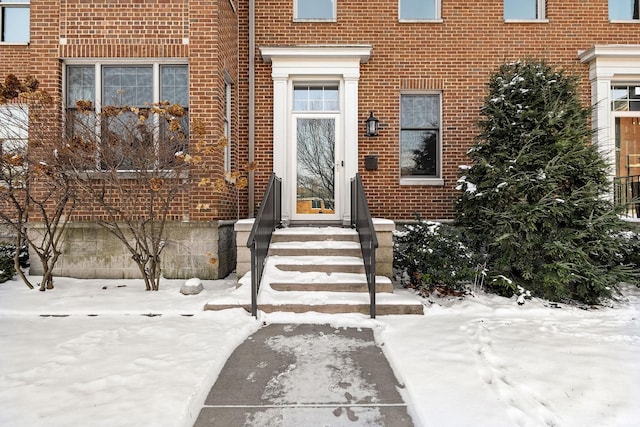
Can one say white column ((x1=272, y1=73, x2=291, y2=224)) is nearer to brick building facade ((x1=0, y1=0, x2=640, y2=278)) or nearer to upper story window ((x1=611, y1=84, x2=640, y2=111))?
brick building facade ((x1=0, y1=0, x2=640, y2=278))

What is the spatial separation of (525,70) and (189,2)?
5.32m

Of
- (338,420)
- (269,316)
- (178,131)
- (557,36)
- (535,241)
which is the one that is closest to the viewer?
(338,420)

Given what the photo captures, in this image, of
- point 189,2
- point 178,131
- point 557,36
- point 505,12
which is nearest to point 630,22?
point 557,36

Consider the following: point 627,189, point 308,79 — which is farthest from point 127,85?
point 627,189

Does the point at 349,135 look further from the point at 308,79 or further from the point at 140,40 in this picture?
the point at 140,40

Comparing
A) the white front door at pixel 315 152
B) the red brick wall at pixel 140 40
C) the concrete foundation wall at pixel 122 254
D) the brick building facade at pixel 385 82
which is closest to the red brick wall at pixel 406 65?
the brick building facade at pixel 385 82

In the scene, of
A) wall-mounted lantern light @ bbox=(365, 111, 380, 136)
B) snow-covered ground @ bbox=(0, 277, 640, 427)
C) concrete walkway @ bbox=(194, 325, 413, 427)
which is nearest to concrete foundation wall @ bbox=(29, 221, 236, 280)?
snow-covered ground @ bbox=(0, 277, 640, 427)

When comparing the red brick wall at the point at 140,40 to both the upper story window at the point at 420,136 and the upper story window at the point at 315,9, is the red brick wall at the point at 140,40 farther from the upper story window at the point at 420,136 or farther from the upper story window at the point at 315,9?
the upper story window at the point at 420,136

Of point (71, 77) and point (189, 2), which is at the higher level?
point (189, 2)

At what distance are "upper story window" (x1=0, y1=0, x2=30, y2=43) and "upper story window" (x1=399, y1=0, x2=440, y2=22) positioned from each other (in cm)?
779

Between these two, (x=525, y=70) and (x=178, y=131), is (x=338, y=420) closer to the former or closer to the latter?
(x=178, y=131)

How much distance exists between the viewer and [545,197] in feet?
15.8

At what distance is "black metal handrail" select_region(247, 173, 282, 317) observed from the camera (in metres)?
4.13

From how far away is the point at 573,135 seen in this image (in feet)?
16.2
